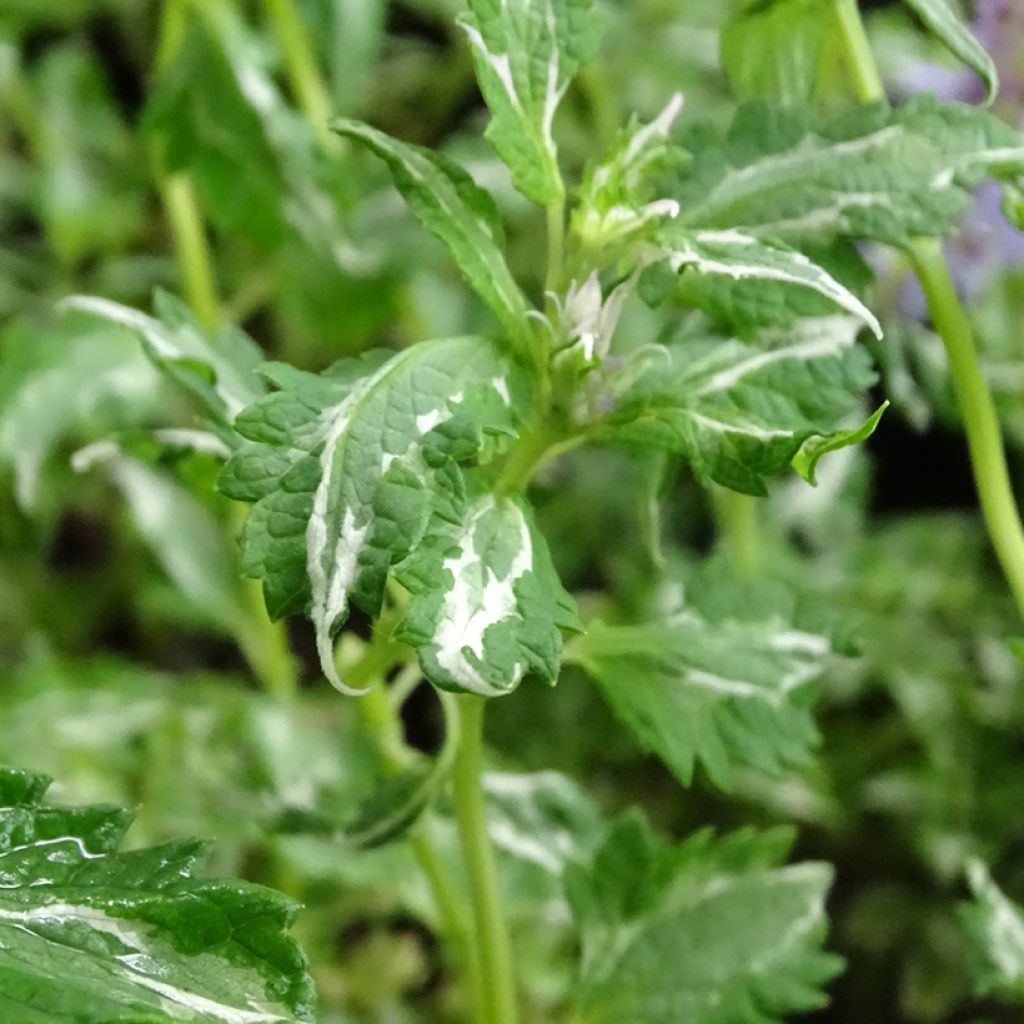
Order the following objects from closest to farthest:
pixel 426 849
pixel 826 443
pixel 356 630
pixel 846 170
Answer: pixel 826 443
pixel 846 170
pixel 426 849
pixel 356 630

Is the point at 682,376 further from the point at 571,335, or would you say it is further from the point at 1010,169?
the point at 1010,169

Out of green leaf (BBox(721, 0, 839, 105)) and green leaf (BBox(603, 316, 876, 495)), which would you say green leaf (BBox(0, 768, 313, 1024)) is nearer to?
green leaf (BBox(603, 316, 876, 495))

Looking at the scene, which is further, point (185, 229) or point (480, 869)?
point (185, 229)

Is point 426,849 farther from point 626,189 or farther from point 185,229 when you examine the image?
point 185,229

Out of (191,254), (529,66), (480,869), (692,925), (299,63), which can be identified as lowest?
(692,925)

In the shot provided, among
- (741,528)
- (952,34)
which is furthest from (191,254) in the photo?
(952,34)

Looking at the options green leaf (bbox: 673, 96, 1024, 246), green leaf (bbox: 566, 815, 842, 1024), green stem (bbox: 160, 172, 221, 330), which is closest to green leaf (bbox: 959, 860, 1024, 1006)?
green leaf (bbox: 566, 815, 842, 1024)

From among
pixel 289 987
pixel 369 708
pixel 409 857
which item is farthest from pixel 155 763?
pixel 289 987

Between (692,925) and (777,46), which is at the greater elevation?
(777,46)
